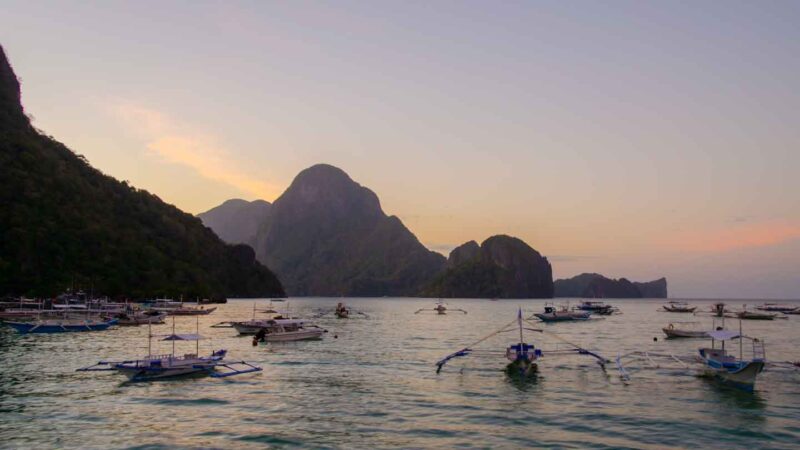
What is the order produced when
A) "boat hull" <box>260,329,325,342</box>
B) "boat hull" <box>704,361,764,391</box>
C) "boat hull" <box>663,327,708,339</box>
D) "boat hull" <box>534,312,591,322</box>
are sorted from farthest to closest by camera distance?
"boat hull" <box>534,312,591,322</box>, "boat hull" <box>663,327,708,339</box>, "boat hull" <box>260,329,325,342</box>, "boat hull" <box>704,361,764,391</box>

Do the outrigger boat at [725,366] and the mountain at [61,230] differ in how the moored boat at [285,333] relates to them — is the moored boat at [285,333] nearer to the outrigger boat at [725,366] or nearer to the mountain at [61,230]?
the outrigger boat at [725,366]

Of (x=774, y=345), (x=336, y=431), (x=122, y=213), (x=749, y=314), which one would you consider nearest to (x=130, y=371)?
(x=336, y=431)

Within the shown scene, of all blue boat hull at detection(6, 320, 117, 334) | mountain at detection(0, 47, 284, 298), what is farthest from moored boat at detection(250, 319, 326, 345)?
mountain at detection(0, 47, 284, 298)

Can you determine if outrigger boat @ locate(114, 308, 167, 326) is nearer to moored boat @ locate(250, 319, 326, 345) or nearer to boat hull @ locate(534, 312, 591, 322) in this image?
moored boat @ locate(250, 319, 326, 345)

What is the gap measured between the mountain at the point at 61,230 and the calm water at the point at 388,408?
3728 inches

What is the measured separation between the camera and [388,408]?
31812 millimetres

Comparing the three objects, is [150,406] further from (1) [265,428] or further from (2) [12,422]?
(1) [265,428]

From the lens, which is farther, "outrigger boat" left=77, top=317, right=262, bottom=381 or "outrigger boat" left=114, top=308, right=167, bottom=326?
"outrigger boat" left=114, top=308, right=167, bottom=326

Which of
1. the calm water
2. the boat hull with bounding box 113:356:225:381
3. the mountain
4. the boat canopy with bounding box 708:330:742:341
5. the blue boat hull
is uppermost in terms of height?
the mountain

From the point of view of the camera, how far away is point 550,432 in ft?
88.4

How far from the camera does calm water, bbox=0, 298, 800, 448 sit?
25.6m

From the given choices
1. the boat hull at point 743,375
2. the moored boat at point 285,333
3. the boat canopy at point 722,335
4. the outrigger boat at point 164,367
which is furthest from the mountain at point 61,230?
the boat hull at point 743,375

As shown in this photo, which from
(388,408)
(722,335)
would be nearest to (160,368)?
(388,408)

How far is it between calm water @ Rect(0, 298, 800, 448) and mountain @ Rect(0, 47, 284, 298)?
94.7 meters
